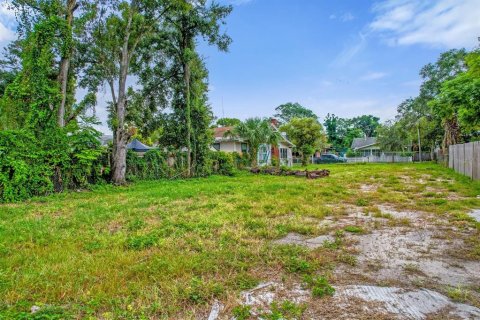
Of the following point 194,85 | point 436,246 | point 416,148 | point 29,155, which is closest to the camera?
point 436,246

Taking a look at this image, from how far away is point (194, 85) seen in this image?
15602 mm

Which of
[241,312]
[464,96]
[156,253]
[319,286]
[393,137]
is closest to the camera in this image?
[241,312]

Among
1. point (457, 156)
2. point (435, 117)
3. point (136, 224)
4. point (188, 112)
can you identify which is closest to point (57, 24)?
point (188, 112)

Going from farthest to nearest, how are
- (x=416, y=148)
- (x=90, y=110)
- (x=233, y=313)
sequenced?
(x=416, y=148), (x=90, y=110), (x=233, y=313)

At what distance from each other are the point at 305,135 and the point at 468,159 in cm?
1896

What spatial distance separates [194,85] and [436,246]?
47.0 ft

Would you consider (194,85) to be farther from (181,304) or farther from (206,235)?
(181,304)

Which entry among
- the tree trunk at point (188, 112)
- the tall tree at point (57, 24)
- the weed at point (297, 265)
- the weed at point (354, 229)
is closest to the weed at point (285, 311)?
the weed at point (297, 265)

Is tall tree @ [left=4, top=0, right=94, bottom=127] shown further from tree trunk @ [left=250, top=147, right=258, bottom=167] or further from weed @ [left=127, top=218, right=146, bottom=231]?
tree trunk @ [left=250, top=147, right=258, bottom=167]

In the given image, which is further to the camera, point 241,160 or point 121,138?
point 241,160

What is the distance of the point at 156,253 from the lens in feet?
11.3

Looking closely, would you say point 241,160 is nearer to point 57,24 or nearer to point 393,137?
point 57,24

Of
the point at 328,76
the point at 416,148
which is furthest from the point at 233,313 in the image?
the point at 416,148

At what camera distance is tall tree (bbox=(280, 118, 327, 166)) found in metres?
29.7
